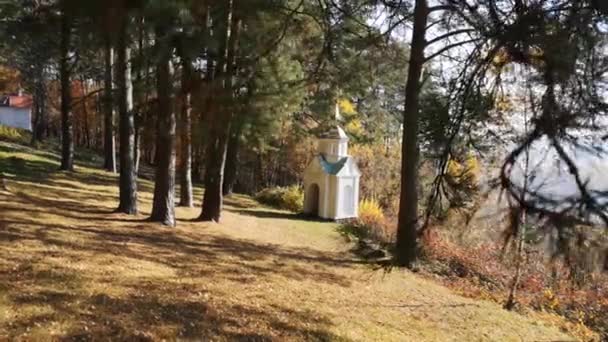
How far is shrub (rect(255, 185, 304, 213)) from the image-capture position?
16.2m

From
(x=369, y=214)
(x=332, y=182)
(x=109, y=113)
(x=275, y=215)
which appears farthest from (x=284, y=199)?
(x=109, y=113)

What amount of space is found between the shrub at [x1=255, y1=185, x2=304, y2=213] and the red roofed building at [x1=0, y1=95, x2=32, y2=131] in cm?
2412

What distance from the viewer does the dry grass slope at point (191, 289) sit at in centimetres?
404

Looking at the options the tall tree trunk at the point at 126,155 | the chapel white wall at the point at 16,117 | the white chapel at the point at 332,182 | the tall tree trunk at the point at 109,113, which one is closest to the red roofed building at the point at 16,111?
the chapel white wall at the point at 16,117

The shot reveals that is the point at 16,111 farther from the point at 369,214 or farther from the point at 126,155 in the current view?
the point at 126,155

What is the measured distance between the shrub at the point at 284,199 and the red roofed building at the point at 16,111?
79.1 ft

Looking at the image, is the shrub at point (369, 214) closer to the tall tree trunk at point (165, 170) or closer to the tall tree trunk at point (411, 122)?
the tall tree trunk at point (411, 122)

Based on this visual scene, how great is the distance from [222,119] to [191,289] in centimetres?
185

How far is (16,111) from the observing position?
33469 mm

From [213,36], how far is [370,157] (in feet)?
A: 50.2

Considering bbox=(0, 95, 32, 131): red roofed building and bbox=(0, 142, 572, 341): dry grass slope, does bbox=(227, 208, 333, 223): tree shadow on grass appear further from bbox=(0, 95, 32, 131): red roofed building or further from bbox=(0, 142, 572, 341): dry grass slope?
bbox=(0, 95, 32, 131): red roofed building

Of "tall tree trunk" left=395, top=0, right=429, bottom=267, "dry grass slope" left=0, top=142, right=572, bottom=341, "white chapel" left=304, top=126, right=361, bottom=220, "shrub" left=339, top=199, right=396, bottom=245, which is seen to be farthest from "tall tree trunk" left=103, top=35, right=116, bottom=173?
"shrub" left=339, top=199, right=396, bottom=245

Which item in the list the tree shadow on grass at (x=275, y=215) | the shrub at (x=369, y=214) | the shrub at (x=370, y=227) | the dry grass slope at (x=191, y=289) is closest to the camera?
the dry grass slope at (x=191, y=289)

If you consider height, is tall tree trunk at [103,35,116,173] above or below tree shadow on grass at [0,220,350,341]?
above
